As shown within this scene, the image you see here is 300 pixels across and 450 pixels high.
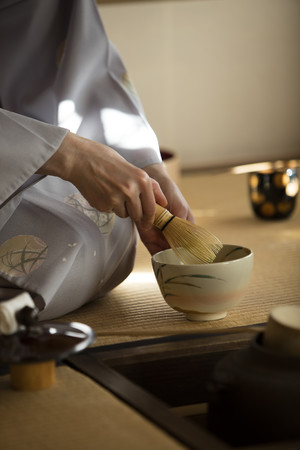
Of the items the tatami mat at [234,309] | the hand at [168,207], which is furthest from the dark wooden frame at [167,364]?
the hand at [168,207]

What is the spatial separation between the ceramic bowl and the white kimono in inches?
7.8

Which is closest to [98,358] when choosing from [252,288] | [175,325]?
[175,325]

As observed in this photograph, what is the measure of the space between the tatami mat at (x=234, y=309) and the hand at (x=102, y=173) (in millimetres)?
241

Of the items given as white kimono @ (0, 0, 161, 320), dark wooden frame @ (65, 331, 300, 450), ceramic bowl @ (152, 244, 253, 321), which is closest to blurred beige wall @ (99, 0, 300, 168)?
white kimono @ (0, 0, 161, 320)

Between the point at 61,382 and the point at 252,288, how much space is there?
68 cm

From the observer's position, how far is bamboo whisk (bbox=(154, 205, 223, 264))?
1347mm

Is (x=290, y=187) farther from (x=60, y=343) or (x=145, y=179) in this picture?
(x=60, y=343)

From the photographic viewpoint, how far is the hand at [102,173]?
4.10 ft

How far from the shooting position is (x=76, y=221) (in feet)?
4.78

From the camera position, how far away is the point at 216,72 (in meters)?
4.58

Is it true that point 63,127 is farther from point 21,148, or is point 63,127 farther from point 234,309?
point 234,309

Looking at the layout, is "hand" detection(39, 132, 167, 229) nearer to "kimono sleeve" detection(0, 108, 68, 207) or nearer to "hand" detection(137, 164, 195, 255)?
"kimono sleeve" detection(0, 108, 68, 207)

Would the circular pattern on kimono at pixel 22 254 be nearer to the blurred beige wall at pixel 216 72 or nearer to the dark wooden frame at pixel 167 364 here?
the dark wooden frame at pixel 167 364

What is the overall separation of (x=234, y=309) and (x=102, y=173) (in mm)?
411
